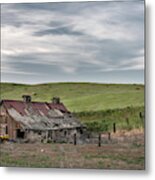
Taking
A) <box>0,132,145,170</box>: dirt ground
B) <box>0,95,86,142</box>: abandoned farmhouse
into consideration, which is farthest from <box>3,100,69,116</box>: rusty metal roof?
<box>0,132,145,170</box>: dirt ground

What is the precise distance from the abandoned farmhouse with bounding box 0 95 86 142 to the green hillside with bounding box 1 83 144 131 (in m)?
0.04

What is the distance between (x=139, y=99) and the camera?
2928 mm

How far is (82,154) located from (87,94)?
289 millimetres

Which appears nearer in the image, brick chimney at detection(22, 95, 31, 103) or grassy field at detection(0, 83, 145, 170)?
grassy field at detection(0, 83, 145, 170)

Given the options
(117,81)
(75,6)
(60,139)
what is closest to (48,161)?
(60,139)

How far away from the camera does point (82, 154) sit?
298 cm

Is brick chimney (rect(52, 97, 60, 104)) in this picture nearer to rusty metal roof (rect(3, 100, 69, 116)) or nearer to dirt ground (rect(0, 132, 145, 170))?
rusty metal roof (rect(3, 100, 69, 116))

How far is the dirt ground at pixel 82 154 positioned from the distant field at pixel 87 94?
0.16 metres

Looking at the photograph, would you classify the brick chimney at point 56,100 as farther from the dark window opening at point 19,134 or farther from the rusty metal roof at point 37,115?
the dark window opening at point 19,134

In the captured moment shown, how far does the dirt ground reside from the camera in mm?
2934

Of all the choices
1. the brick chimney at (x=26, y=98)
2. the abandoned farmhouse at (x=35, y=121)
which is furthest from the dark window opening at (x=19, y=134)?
the brick chimney at (x=26, y=98)

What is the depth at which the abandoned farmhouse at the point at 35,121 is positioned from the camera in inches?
118

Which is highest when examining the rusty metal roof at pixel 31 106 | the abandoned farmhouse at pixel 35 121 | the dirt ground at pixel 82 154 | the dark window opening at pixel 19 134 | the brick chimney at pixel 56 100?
the brick chimney at pixel 56 100

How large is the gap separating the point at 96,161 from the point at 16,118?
1.45ft
